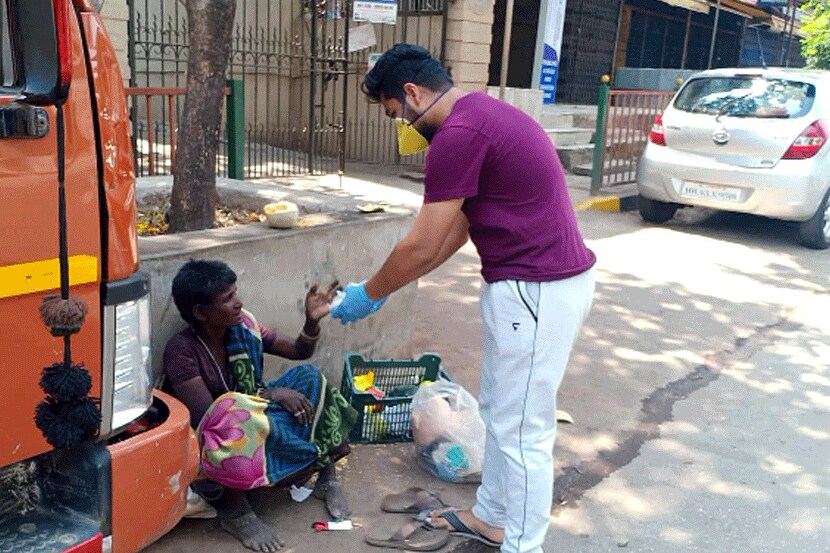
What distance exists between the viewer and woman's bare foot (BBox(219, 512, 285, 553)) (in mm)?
2848

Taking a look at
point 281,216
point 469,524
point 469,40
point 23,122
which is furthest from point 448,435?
point 469,40

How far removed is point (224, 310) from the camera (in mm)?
2920

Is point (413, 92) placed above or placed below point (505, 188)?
above

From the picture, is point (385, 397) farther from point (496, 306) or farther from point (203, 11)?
point (203, 11)

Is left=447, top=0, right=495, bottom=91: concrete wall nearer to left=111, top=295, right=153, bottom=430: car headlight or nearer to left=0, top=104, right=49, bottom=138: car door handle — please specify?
left=111, top=295, right=153, bottom=430: car headlight

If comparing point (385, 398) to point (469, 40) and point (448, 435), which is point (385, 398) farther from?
point (469, 40)

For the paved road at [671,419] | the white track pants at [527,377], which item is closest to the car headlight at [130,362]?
the paved road at [671,419]

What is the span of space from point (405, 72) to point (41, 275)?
47.6 inches

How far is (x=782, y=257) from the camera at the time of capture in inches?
305

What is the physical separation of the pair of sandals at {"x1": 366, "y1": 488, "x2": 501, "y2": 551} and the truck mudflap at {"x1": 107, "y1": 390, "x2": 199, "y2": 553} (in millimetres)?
872

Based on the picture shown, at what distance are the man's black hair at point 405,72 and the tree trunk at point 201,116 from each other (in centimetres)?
189

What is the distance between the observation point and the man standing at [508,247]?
2422 millimetres

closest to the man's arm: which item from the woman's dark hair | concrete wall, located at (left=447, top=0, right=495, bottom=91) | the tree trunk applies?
the woman's dark hair

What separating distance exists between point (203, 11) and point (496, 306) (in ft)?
8.34
